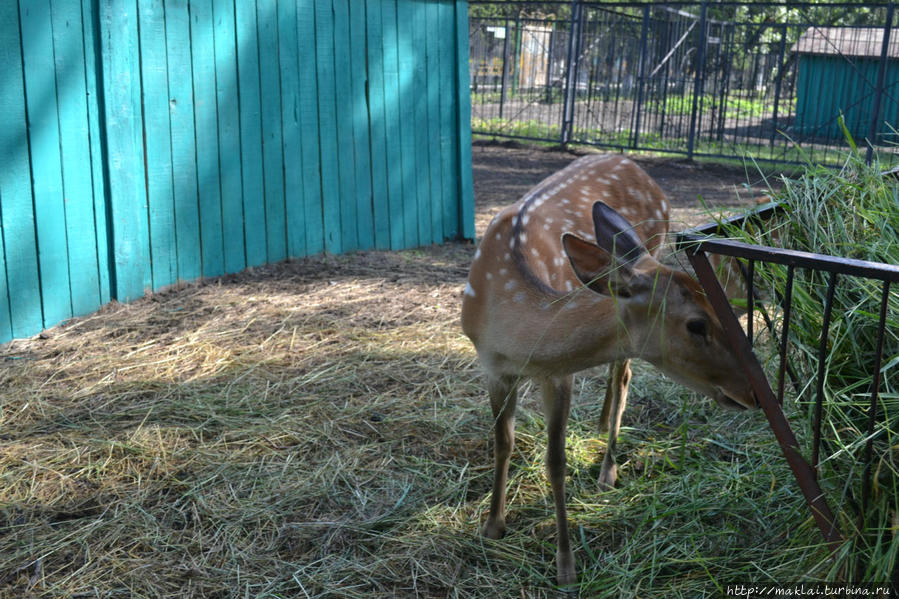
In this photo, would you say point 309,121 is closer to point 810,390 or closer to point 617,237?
point 617,237

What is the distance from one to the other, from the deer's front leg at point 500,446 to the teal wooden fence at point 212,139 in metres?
3.15

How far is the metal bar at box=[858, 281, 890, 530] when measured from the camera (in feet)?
6.71

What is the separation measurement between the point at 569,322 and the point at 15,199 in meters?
3.54

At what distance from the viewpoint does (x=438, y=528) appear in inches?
130

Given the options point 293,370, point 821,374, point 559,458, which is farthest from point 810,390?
point 293,370

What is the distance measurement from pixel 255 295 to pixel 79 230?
1189 millimetres

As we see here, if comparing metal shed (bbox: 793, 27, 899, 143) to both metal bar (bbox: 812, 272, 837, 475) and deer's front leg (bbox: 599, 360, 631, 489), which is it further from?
metal bar (bbox: 812, 272, 837, 475)

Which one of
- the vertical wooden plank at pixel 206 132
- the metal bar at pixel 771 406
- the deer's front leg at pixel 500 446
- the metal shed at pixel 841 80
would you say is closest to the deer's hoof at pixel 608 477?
the deer's front leg at pixel 500 446

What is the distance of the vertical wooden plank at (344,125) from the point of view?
6.80 metres

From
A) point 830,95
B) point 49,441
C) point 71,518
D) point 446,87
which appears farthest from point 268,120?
point 830,95

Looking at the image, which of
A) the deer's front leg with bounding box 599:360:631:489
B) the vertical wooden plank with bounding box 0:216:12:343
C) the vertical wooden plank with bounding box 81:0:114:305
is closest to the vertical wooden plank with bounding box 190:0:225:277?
the vertical wooden plank with bounding box 81:0:114:305

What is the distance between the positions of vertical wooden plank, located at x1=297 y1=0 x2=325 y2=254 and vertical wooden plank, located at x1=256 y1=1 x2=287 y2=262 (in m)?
0.21

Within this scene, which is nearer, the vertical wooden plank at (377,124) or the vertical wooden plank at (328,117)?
the vertical wooden plank at (328,117)

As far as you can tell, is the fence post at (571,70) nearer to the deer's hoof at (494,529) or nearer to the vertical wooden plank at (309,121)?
the vertical wooden plank at (309,121)
